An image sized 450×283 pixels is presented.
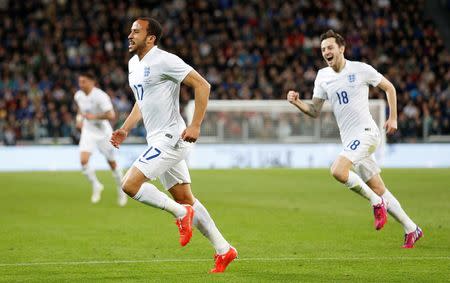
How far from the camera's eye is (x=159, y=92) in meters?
8.70

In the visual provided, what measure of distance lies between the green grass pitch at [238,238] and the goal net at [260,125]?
812 cm

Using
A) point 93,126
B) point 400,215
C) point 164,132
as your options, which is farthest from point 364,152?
point 93,126

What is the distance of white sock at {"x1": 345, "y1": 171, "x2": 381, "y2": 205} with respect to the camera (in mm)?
10734

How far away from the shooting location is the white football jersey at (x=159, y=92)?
28.3 feet

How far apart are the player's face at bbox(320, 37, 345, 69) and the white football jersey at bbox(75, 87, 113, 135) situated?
663 cm

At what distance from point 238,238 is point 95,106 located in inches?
244

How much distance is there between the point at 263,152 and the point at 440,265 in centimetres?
1998

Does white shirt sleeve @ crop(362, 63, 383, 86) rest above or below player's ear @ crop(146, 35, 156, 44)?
below

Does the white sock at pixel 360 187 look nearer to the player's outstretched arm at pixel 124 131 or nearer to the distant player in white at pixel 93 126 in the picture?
the player's outstretched arm at pixel 124 131

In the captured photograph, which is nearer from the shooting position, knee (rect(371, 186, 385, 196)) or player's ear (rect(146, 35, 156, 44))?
player's ear (rect(146, 35, 156, 44))

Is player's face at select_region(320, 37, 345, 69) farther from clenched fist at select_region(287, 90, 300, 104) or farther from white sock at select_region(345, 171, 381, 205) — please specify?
white sock at select_region(345, 171, 381, 205)

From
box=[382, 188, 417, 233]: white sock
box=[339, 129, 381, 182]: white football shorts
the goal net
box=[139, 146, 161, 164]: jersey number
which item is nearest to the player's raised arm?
box=[339, 129, 381, 182]: white football shorts

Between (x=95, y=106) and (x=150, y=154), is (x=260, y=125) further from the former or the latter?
(x=150, y=154)

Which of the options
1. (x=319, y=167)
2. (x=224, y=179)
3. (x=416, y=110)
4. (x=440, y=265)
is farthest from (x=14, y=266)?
(x=416, y=110)
